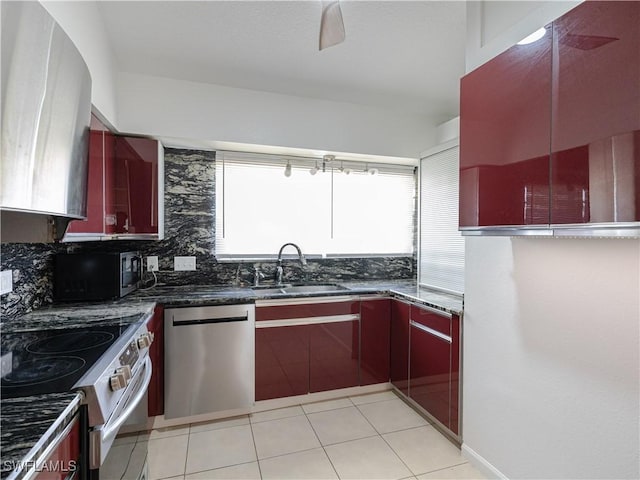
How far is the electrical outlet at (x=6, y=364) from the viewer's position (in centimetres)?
103

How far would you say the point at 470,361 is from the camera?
1928 mm

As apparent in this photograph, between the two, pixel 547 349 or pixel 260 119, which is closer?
pixel 547 349

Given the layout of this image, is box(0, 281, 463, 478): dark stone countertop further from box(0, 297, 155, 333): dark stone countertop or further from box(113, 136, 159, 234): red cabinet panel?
box(113, 136, 159, 234): red cabinet panel

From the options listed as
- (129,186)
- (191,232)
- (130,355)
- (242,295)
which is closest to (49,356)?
(130,355)

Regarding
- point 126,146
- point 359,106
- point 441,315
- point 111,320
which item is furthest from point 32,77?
point 359,106

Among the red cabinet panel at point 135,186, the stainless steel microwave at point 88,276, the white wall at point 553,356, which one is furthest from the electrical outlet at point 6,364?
the white wall at point 553,356

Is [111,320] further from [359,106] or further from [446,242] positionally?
[359,106]

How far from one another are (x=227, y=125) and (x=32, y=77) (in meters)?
1.75

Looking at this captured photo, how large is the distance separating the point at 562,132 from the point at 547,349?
3.18 ft

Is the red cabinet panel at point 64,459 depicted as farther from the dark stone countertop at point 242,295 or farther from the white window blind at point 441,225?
the white window blind at point 441,225

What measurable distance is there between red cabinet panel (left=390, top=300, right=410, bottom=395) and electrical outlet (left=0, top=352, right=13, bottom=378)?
227 centimetres

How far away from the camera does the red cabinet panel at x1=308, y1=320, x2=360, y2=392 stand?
2.57m

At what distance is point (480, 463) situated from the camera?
1.85 m

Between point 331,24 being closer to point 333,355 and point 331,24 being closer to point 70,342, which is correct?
point 70,342
